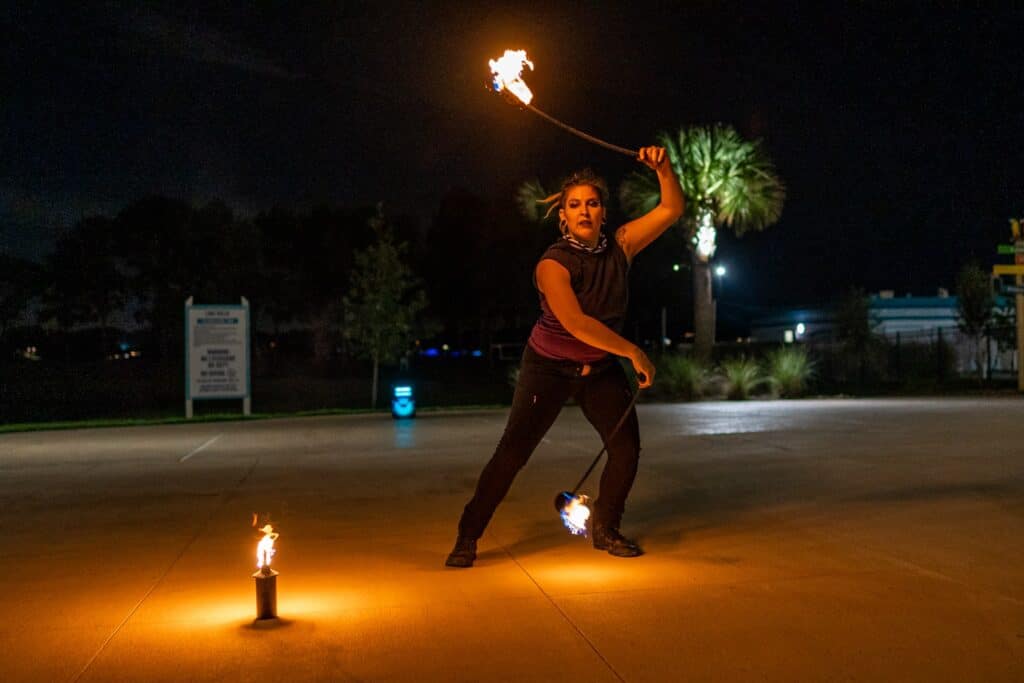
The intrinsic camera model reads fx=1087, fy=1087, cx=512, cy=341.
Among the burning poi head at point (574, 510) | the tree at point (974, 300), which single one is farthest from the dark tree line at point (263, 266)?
the burning poi head at point (574, 510)

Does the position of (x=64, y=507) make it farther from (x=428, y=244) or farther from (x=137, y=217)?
(x=428, y=244)

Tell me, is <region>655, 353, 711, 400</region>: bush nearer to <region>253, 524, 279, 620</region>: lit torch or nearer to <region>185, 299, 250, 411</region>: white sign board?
<region>185, 299, 250, 411</region>: white sign board

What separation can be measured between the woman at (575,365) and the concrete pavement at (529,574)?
49 cm

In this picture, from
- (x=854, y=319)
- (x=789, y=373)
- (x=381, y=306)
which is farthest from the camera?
(x=854, y=319)

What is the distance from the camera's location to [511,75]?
644 cm

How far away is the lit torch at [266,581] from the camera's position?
16.0 feet

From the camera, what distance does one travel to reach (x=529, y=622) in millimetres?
4926

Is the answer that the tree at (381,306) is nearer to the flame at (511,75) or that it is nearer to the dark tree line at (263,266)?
the dark tree line at (263,266)

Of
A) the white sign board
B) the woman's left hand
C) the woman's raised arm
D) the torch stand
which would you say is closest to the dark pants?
the woman's raised arm

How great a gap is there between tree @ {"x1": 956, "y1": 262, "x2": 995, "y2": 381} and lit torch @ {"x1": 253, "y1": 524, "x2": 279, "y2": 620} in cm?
3536

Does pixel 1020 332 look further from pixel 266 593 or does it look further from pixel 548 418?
pixel 266 593

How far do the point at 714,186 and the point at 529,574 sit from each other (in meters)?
25.5

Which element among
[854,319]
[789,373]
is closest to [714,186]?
[789,373]

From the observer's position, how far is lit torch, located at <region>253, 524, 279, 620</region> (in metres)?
4.88
